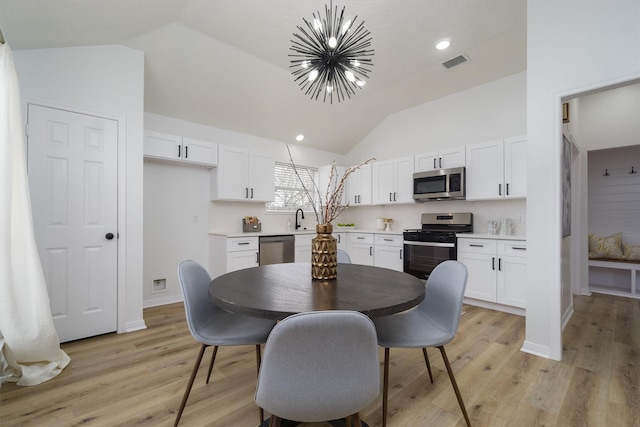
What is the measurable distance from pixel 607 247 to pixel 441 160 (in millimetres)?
2897

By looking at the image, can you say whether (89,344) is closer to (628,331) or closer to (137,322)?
(137,322)

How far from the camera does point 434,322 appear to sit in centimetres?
179

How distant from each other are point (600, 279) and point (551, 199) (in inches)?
140

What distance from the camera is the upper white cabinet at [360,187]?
17.0 ft

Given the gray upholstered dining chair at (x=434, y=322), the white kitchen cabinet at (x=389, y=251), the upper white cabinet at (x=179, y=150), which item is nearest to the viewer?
the gray upholstered dining chair at (x=434, y=322)

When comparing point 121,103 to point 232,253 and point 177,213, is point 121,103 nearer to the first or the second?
point 177,213

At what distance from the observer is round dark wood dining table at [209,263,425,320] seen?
3.94ft

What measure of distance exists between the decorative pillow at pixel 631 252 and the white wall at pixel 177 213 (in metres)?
5.74

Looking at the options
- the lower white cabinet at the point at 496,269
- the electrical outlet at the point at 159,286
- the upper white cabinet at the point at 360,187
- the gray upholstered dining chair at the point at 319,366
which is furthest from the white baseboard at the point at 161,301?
the lower white cabinet at the point at 496,269

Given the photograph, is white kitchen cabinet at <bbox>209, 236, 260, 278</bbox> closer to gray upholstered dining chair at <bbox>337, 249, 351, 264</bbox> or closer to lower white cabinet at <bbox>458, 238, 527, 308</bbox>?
gray upholstered dining chair at <bbox>337, 249, 351, 264</bbox>

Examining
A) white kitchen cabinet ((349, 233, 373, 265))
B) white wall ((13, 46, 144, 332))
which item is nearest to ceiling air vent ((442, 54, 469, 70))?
white kitchen cabinet ((349, 233, 373, 265))

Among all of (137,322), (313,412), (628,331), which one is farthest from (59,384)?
(628,331)

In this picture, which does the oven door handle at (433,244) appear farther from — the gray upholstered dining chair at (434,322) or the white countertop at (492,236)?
the gray upholstered dining chair at (434,322)

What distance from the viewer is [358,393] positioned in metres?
0.96
